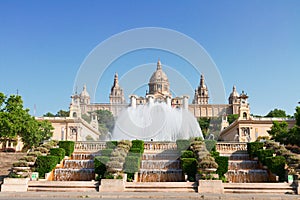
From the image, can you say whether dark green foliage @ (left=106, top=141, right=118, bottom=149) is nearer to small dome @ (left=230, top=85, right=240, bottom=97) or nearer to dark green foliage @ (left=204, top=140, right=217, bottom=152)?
dark green foliage @ (left=204, top=140, right=217, bottom=152)

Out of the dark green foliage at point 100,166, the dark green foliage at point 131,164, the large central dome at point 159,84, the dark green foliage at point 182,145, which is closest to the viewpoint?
the dark green foliage at point 131,164

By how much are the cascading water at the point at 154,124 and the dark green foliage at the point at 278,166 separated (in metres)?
17.8

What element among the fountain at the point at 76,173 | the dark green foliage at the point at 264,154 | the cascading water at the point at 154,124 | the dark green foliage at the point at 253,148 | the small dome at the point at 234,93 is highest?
the small dome at the point at 234,93

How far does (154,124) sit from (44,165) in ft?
68.9

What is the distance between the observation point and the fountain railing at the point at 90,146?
28422 millimetres

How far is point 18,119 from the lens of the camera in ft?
135

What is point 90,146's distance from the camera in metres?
28.8

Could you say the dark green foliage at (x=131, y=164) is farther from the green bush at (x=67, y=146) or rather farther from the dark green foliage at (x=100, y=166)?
the green bush at (x=67, y=146)

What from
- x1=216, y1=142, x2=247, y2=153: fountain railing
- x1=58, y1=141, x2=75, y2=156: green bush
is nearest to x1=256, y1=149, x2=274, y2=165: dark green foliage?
x1=216, y1=142, x2=247, y2=153: fountain railing

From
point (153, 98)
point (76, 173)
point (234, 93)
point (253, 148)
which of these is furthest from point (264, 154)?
point (234, 93)

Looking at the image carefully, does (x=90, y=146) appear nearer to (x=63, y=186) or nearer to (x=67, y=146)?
(x=67, y=146)

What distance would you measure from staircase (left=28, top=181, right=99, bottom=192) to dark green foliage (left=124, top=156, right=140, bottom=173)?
8.94 feet

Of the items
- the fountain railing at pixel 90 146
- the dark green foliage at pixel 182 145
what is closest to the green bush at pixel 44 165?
the fountain railing at pixel 90 146

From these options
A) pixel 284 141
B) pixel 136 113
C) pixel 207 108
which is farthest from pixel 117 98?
pixel 207 108
